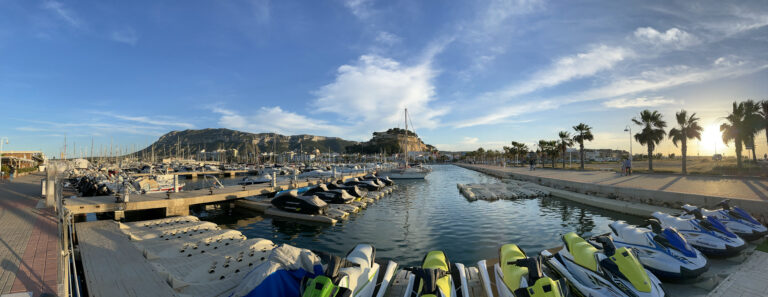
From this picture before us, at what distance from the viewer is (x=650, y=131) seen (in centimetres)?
4156

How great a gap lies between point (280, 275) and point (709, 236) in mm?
13591


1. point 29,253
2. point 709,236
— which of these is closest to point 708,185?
point 709,236

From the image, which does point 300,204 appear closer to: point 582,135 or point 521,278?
point 521,278

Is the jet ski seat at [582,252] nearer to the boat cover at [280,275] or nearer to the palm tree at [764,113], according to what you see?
the boat cover at [280,275]

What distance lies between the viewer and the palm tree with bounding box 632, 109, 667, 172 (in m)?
40.9

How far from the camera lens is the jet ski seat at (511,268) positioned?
622 cm

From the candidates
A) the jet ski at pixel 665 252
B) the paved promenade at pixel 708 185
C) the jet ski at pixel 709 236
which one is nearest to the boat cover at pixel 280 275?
the jet ski at pixel 665 252

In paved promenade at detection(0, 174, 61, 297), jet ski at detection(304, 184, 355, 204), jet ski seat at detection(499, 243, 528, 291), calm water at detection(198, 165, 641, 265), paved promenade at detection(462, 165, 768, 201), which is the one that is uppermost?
paved promenade at detection(462, 165, 768, 201)

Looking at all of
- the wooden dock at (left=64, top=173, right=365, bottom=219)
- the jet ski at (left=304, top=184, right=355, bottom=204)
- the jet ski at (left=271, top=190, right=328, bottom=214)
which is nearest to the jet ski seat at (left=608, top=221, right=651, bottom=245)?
the jet ski at (left=271, top=190, right=328, bottom=214)

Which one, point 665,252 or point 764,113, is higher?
point 764,113

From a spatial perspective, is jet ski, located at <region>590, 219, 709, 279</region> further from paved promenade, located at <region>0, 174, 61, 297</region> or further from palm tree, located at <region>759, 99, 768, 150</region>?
palm tree, located at <region>759, 99, 768, 150</region>

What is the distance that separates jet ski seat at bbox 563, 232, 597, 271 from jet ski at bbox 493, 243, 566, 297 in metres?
1.51

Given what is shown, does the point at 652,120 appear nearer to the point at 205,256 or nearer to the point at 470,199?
the point at 470,199

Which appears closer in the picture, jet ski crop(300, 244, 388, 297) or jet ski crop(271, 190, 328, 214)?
jet ski crop(300, 244, 388, 297)
